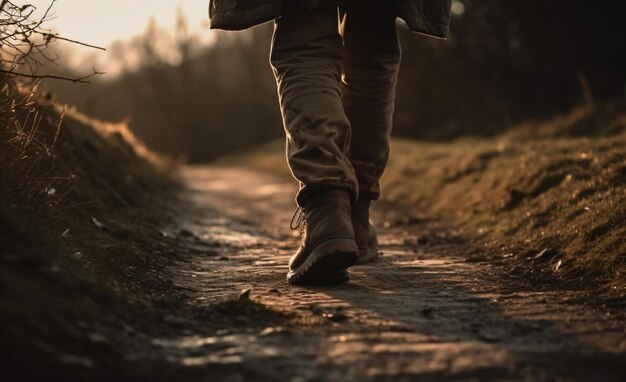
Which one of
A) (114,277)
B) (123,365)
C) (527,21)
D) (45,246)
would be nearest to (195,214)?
(114,277)

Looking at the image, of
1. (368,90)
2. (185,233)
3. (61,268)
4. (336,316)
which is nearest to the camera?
(61,268)

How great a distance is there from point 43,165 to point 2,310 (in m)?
1.83

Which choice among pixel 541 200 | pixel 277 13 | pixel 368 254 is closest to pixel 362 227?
pixel 368 254

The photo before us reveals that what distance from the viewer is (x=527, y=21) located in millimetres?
13734

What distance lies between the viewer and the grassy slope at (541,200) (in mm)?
2832

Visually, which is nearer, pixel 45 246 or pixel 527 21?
pixel 45 246

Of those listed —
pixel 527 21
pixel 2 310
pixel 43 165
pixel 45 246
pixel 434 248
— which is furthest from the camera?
pixel 527 21

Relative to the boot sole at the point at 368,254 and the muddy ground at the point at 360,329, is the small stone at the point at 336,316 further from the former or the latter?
the boot sole at the point at 368,254

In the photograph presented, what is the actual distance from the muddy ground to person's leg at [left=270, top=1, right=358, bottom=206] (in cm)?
42

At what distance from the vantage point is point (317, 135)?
2516 millimetres

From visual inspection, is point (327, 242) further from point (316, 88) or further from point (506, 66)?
point (506, 66)

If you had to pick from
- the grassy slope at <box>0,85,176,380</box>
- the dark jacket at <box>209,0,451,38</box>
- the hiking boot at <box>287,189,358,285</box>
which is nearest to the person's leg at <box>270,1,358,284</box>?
the hiking boot at <box>287,189,358,285</box>

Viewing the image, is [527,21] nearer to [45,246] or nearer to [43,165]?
[43,165]

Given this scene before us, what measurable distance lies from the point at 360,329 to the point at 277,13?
1.15m
